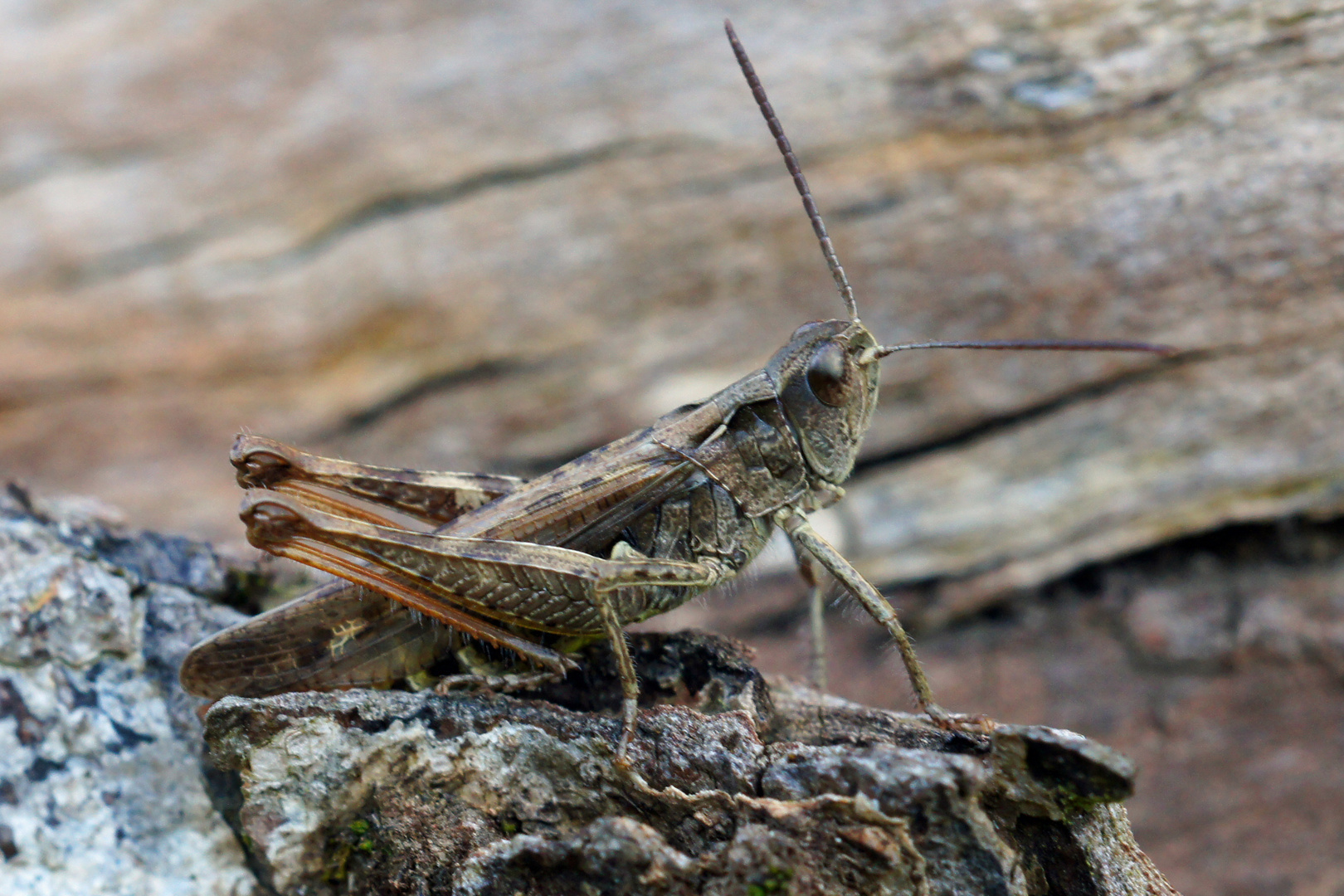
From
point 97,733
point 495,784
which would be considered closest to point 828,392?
point 495,784

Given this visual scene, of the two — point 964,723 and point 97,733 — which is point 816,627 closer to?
point 964,723

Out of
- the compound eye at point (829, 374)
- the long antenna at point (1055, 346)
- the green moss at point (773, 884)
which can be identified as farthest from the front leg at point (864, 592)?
the green moss at point (773, 884)

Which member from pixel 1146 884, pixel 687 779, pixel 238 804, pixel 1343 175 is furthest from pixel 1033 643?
pixel 238 804

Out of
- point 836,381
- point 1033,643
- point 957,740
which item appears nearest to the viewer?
point 957,740

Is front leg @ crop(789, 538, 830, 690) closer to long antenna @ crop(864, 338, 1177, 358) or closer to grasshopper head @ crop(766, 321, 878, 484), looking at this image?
grasshopper head @ crop(766, 321, 878, 484)

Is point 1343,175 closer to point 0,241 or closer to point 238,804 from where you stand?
point 238,804
